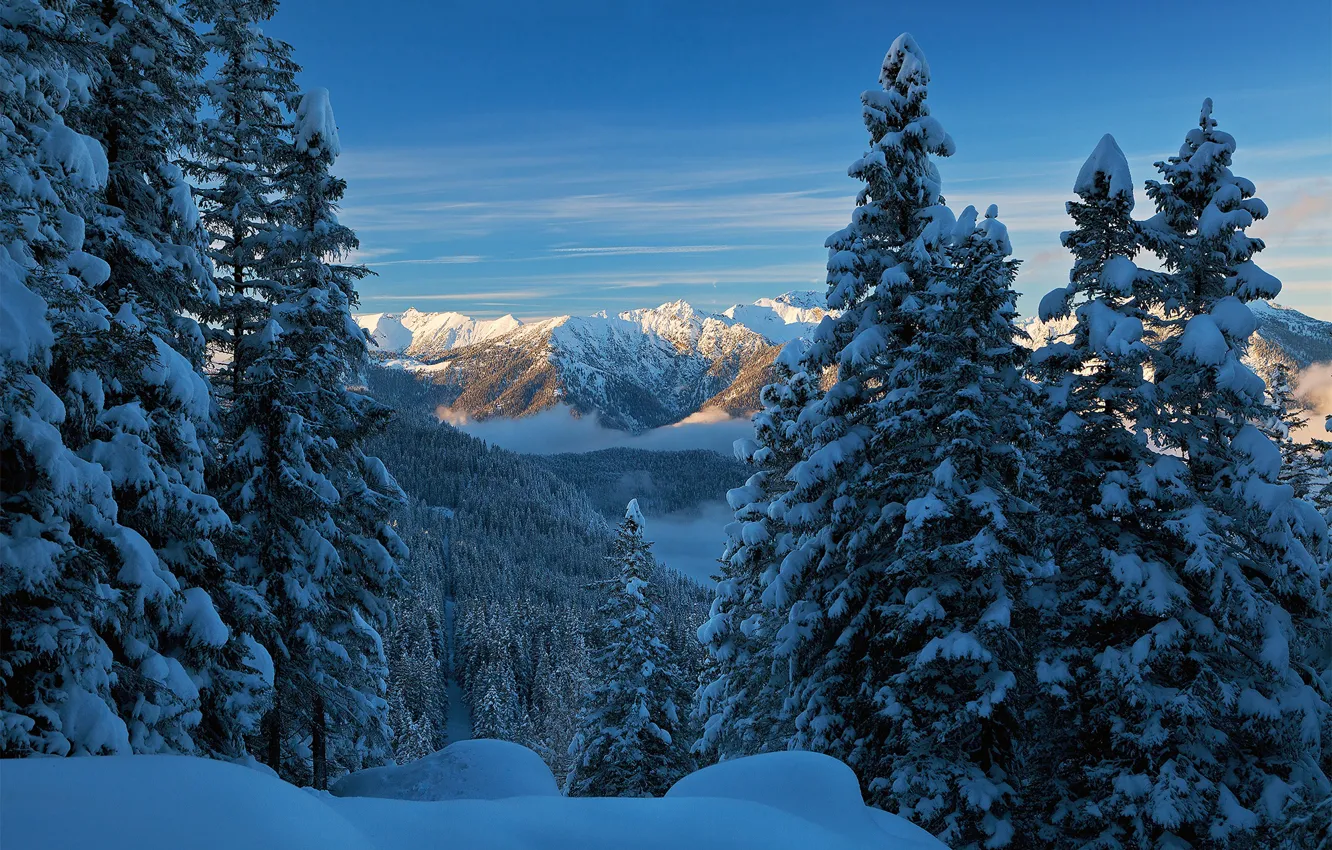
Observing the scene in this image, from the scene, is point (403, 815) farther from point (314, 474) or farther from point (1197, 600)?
point (1197, 600)

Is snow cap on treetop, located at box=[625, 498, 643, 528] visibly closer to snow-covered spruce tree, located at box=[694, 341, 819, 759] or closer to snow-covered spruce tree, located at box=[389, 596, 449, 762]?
snow-covered spruce tree, located at box=[694, 341, 819, 759]

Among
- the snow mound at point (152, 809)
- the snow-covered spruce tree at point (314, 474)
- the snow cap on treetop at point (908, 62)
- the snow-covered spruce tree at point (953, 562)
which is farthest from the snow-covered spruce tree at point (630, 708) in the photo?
the snow mound at point (152, 809)

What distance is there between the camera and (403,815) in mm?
4957

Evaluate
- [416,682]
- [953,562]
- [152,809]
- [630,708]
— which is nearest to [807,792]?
[152,809]

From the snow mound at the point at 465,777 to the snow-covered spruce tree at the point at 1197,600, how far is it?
7675 mm

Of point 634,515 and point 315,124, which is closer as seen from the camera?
point 315,124

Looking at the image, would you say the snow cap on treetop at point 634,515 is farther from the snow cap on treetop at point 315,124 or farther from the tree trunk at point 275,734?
the snow cap on treetop at point 315,124

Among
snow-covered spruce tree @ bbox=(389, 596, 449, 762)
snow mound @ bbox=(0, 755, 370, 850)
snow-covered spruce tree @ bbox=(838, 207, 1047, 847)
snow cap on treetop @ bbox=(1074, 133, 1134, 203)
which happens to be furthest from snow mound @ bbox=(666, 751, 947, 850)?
snow-covered spruce tree @ bbox=(389, 596, 449, 762)

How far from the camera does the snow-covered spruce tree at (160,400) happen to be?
30.3 ft

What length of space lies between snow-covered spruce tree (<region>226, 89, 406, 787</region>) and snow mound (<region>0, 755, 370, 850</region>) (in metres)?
9.90

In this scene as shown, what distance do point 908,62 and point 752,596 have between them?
11915 millimetres

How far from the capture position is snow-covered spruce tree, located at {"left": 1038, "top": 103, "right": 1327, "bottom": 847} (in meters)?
10.4

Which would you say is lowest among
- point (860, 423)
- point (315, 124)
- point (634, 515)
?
point (634, 515)

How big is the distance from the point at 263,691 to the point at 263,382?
558 cm
